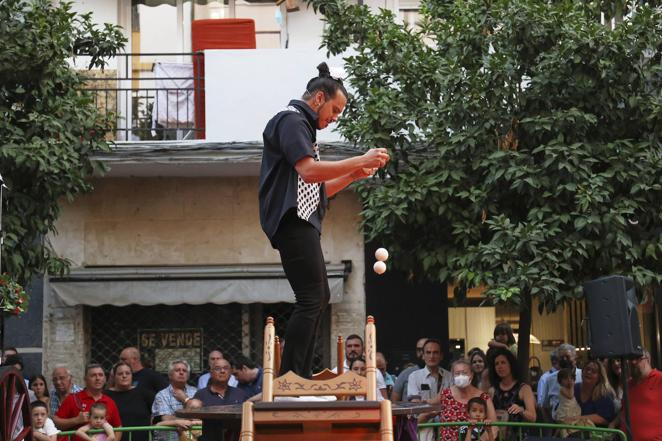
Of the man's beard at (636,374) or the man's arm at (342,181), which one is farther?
the man's beard at (636,374)

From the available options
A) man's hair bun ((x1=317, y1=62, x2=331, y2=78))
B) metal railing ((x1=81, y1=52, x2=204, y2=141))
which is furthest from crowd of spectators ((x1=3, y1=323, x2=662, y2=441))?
man's hair bun ((x1=317, y1=62, x2=331, y2=78))

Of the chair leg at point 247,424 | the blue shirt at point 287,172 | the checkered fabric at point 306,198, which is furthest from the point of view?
the checkered fabric at point 306,198

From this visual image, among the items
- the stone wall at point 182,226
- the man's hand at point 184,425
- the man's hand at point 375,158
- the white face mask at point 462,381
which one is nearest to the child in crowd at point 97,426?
the man's hand at point 184,425

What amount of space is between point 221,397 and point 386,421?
19.7ft

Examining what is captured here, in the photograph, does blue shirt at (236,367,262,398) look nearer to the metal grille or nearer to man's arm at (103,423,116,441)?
man's arm at (103,423,116,441)

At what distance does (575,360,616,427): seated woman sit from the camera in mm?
12477

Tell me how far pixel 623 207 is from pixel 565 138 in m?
0.98

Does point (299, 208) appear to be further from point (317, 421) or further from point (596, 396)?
point (596, 396)

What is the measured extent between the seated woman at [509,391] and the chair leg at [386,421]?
647cm

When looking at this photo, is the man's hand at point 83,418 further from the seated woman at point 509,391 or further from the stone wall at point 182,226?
the stone wall at point 182,226

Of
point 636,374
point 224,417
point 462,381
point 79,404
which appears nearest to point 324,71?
point 224,417

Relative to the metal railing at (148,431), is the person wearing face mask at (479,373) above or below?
above

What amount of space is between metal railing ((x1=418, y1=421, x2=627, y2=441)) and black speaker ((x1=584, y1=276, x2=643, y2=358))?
28.4 inches

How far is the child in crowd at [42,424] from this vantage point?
11156mm
